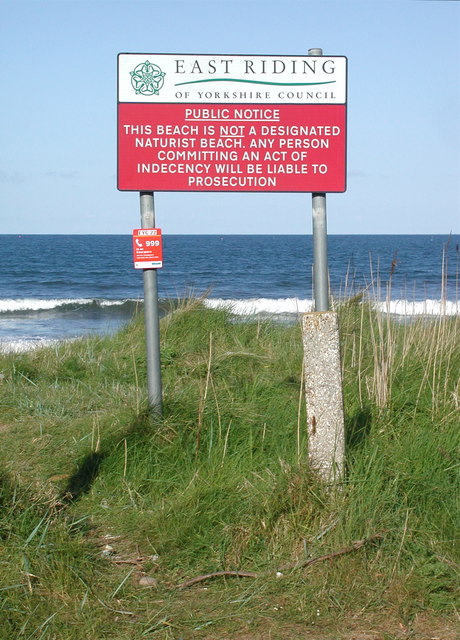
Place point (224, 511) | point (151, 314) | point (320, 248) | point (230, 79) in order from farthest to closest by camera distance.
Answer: point (151, 314)
point (230, 79)
point (320, 248)
point (224, 511)

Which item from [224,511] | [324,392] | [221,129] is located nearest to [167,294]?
[221,129]

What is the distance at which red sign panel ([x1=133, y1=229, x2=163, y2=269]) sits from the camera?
14.9 feet

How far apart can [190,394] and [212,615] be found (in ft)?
7.45

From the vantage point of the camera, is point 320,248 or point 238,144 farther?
point 238,144

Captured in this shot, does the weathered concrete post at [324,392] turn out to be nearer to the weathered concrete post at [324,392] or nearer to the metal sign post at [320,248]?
the weathered concrete post at [324,392]

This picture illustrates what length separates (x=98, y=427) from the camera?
13.7 ft

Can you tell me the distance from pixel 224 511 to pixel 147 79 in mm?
2674

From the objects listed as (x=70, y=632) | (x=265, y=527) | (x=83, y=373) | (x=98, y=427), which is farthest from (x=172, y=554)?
(x=83, y=373)

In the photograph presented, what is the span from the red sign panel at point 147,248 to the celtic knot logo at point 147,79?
872 millimetres

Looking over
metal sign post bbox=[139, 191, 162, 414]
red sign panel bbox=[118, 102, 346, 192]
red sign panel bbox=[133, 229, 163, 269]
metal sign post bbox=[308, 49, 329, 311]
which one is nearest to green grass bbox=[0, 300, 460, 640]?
metal sign post bbox=[139, 191, 162, 414]

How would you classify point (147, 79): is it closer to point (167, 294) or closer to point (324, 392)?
point (324, 392)

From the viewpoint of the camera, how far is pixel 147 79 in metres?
4.53

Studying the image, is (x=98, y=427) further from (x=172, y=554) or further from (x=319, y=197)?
(x=319, y=197)

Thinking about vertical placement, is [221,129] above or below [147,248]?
above
